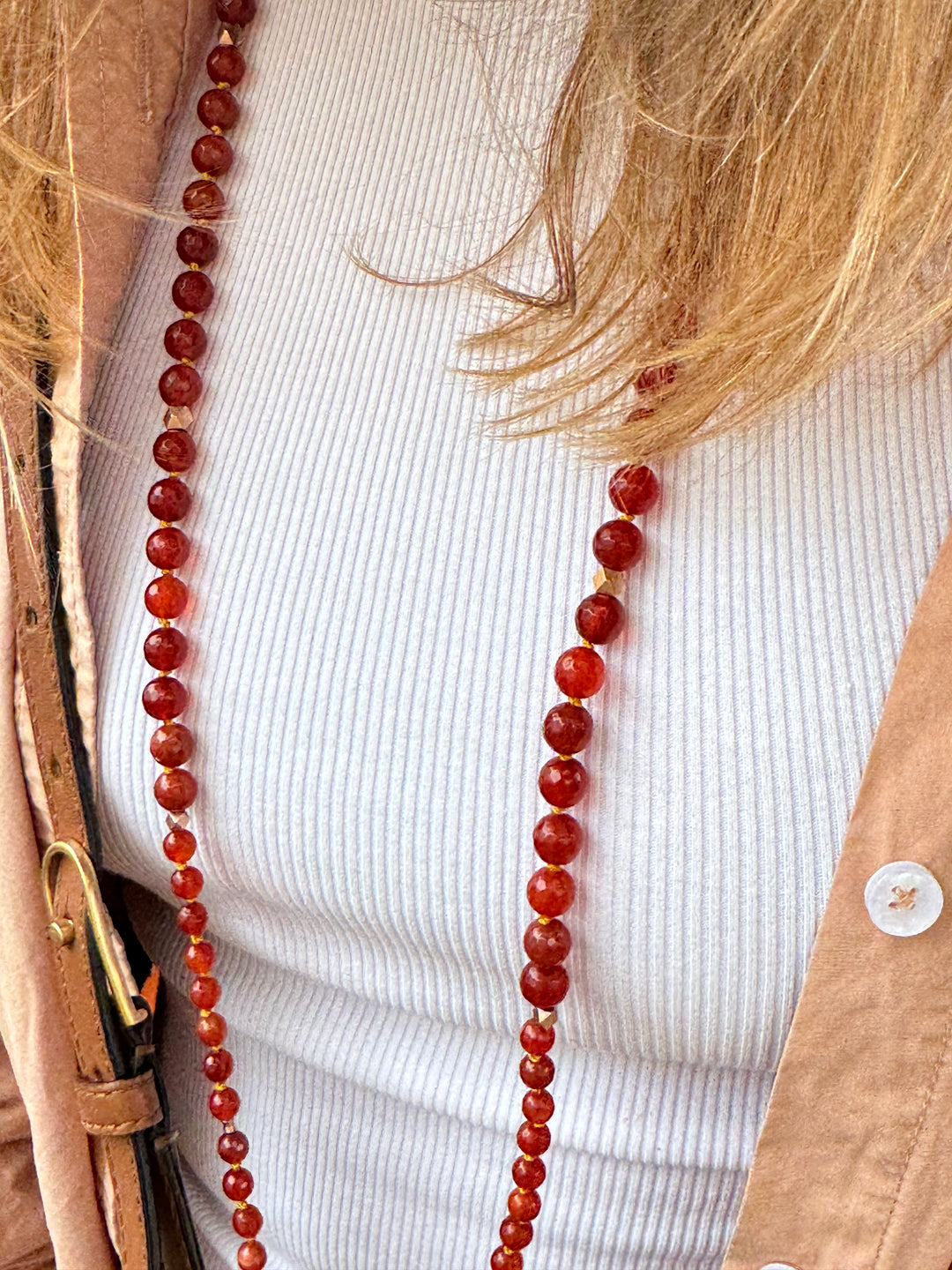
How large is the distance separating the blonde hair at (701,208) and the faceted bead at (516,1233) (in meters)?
0.43

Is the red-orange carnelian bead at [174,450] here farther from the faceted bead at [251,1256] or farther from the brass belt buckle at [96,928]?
the faceted bead at [251,1256]

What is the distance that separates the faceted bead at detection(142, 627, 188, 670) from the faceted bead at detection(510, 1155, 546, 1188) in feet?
1.09

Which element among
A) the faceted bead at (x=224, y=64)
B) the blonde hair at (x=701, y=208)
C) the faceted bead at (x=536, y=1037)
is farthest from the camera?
the faceted bead at (x=224, y=64)

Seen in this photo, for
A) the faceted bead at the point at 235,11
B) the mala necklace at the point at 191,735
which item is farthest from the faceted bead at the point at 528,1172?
the faceted bead at the point at 235,11

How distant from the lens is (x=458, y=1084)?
730 millimetres

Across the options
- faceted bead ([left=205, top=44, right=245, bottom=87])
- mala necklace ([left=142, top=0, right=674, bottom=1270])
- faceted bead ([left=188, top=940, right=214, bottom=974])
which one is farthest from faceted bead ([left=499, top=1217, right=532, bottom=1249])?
faceted bead ([left=205, top=44, right=245, bottom=87])

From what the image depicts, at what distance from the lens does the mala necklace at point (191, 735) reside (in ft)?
2.06

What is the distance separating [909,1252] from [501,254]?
548mm

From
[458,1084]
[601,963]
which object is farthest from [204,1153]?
[601,963]

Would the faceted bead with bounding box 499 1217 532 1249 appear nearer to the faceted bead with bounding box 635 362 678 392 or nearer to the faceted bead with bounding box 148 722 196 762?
the faceted bead with bounding box 148 722 196 762

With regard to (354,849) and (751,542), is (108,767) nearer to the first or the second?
(354,849)

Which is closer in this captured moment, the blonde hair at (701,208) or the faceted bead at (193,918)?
the blonde hair at (701,208)

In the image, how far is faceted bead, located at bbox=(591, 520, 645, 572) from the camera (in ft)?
2.09

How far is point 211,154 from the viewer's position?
0.76 meters
